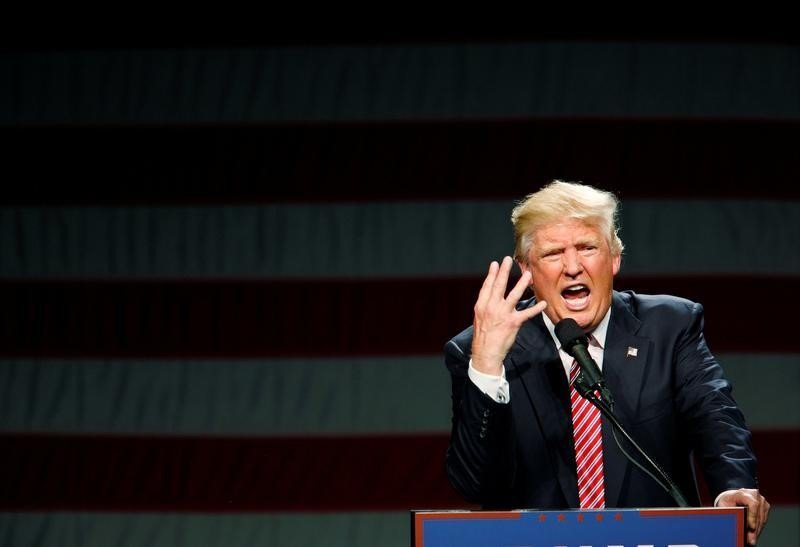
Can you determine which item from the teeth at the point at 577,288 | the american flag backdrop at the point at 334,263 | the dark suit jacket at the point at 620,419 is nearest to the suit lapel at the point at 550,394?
the dark suit jacket at the point at 620,419

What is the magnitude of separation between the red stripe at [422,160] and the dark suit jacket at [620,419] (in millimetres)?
1123

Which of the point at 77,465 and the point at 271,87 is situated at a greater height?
the point at 271,87

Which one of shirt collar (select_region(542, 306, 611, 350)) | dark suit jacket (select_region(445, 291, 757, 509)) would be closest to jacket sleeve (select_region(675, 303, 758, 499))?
dark suit jacket (select_region(445, 291, 757, 509))

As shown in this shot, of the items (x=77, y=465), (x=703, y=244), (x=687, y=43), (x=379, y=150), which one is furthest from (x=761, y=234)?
(x=77, y=465)

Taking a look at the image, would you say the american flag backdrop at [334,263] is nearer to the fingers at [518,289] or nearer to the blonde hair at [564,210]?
the blonde hair at [564,210]

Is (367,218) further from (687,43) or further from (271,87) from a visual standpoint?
(687,43)

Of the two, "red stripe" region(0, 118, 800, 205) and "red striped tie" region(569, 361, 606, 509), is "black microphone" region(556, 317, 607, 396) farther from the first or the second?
"red stripe" region(0, 118, 800, 205)

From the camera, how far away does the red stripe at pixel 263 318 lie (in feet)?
8.70

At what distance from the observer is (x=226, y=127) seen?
2.68 meters

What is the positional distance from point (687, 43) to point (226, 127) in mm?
1286

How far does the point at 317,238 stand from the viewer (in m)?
2.67

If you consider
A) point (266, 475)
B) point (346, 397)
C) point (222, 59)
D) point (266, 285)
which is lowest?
point (266, 475)

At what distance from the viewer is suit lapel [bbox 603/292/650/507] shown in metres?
1.43

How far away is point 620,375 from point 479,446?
0.29m
